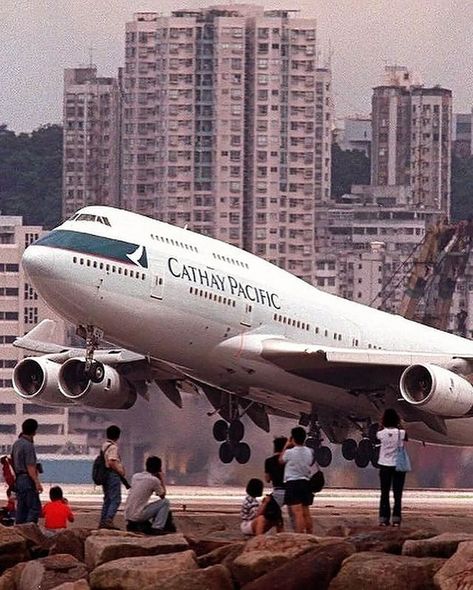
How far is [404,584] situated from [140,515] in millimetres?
6335

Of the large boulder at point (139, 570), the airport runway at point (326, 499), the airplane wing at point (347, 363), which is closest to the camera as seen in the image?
the large boulder at point (139, 570)

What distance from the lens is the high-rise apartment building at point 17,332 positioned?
5600 inches

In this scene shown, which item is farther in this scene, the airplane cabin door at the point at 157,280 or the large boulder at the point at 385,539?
the airplane cabin door at the point at 157,280

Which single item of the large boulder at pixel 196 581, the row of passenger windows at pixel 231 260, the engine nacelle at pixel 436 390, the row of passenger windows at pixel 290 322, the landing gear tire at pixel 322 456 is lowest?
the large boulder at pixel 196 581

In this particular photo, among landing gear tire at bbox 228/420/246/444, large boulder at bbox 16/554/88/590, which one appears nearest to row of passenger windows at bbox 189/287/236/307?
landing gear tire at bbox 228/420/246/444

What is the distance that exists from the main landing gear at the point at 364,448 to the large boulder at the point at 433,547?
25.8m

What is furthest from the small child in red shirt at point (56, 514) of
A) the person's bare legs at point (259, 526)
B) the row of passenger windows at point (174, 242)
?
the row of passenger windows at point (174, 242)

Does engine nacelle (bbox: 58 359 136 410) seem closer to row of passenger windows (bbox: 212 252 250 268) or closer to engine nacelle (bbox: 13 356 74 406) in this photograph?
engine nacelle (bbox: 13 356 74 406)

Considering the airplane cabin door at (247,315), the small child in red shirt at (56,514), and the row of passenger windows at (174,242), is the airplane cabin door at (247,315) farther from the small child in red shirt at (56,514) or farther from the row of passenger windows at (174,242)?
the small child in red shirt at (56,514)

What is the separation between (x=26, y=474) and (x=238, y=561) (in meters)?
6.09

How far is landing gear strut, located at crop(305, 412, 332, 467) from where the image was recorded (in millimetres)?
60219

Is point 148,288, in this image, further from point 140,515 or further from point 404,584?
point 404,584

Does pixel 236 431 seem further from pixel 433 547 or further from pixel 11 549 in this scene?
pixel 433 547

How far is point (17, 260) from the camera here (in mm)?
173125
